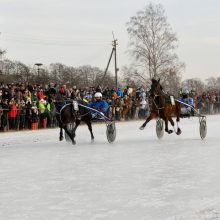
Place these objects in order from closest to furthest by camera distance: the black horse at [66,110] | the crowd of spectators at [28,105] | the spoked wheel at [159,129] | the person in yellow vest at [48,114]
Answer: the black horse at [66,110] → the spoked wheel at [159,129] → the crowd of spectators at [28,105] → the person in yellow vest at [48,114]

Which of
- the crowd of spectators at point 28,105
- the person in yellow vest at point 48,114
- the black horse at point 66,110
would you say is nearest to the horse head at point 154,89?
the black horse at point 66,110

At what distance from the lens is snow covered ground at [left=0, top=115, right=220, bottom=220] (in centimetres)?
505

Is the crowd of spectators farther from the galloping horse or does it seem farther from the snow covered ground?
the snow covered ground

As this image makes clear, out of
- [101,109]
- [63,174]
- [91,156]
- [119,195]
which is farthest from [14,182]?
[101,109]

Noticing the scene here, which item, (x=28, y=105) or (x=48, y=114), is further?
(x=48, y=114)

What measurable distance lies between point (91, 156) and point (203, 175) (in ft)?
11.4

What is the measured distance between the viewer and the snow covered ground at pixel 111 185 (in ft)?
16.6

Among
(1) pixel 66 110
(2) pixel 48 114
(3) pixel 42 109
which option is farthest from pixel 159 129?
(2) pixel 48 114

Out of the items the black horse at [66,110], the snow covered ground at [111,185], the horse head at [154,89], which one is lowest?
the snow covered ground at [111,185]

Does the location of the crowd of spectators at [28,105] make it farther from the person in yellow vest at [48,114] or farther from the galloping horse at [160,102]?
the galloping horse at [160,102]

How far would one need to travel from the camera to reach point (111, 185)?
662 cm

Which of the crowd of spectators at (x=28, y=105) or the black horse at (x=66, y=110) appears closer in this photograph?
the black horse at (x=66, y=110)

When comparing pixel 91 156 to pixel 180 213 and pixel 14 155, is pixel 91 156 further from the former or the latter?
pixel 180 213

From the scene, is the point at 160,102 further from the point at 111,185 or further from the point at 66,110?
the point at 111,185
